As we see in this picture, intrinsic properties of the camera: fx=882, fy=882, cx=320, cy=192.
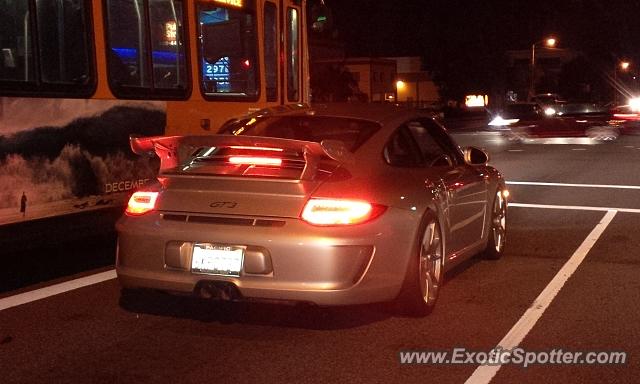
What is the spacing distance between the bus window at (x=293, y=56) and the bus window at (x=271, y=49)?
1.31 ft

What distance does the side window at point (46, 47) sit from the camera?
781 cm

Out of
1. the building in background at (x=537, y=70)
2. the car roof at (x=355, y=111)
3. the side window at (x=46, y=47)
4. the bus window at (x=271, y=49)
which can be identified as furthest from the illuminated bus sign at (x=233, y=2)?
the building in background at (x=537, y=70)

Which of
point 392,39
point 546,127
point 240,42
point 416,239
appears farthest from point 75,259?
point 392,39

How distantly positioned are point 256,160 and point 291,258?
3.11 ft

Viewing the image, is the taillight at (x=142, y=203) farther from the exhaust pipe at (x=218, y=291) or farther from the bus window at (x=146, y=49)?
the bus window at (x=146, y=49)

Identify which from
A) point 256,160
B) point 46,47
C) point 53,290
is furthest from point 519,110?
point 256,160

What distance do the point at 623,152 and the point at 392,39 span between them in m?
78.8

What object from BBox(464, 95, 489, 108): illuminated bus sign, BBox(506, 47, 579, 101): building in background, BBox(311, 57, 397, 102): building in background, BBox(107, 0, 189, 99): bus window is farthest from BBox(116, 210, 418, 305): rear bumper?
BBox(464, 95, 489, 108): illuminated bus sign

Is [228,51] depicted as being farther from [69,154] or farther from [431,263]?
[431,263]

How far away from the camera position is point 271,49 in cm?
1199

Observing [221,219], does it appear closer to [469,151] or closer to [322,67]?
[469,151]

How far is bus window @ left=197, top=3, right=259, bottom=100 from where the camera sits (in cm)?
1051

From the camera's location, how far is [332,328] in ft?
20.4

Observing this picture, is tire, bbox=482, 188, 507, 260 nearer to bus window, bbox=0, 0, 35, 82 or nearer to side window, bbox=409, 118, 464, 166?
side window, bbox=409, 118, 464, 166
